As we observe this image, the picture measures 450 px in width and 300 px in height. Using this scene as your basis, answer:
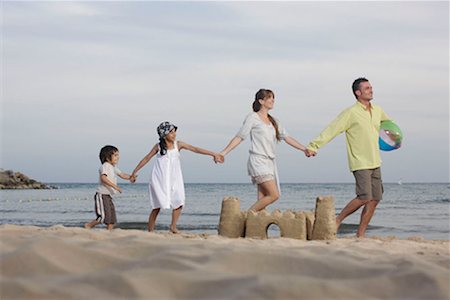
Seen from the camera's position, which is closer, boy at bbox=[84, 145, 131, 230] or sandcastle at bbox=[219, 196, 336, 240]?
sandcastle at bbox=[219, 196, 336, 240]

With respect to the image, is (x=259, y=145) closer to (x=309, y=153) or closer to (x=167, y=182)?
(x=309, y=153)

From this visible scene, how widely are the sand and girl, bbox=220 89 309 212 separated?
13.2ft

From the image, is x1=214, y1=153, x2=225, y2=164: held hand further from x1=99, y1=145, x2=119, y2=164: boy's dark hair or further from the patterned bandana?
x1=99, y1=145, x2=119, y2=164: boy's dark hair

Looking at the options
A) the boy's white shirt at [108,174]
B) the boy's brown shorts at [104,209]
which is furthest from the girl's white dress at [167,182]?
the boy's brown shorts at [104,209]

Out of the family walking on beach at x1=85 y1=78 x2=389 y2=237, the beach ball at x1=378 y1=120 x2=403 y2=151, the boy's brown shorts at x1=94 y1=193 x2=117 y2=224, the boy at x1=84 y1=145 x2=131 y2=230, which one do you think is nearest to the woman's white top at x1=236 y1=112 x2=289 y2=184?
the family walking on beach at x1=85 y1=78 x2=389 y2=237

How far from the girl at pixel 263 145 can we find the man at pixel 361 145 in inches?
19.8

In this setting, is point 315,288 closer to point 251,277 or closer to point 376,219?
point 251,277

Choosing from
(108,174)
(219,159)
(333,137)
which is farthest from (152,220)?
(333,137)

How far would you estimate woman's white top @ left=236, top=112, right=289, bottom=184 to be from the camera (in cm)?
872

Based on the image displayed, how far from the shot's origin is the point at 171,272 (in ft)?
12.0

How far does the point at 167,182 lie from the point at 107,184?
94 centimetres

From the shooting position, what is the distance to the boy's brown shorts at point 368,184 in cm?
862

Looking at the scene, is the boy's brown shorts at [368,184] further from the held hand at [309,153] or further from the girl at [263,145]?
the girl at [263,145]

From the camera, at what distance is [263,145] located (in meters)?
8.77
